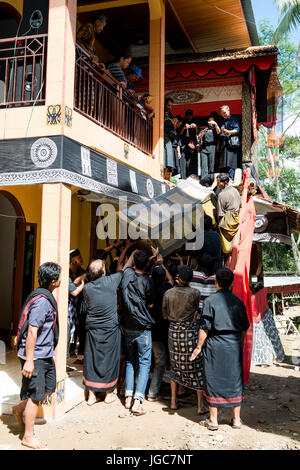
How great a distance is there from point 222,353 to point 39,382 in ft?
6.31

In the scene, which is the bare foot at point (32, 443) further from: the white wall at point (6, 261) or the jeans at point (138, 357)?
the white wall at point (6, 261)

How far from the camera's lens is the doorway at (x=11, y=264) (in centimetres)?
758

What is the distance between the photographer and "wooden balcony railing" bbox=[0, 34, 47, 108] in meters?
5.22

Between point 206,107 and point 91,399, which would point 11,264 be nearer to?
point 91,399

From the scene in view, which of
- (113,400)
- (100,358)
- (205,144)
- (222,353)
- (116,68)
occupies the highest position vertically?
(116,68)

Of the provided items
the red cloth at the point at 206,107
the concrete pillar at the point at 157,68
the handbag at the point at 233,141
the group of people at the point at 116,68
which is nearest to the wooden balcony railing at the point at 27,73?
the group of people at the point at 116,68

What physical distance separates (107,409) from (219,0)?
8434 mm

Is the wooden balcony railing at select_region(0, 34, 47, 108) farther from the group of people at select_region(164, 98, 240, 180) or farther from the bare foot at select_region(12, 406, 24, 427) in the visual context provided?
the group of people at select_region(164, 98, 240, 180)

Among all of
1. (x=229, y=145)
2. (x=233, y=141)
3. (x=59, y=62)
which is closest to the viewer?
(x=59, y=62)

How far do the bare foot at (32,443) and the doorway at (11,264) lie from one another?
3.93 meters

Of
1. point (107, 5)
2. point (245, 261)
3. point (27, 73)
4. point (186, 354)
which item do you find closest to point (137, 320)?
point (186, 354)

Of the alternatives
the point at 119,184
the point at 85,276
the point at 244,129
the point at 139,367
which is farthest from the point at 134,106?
the point at 139,367

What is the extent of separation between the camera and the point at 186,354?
4824 mm

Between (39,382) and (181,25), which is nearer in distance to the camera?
(39,382)
